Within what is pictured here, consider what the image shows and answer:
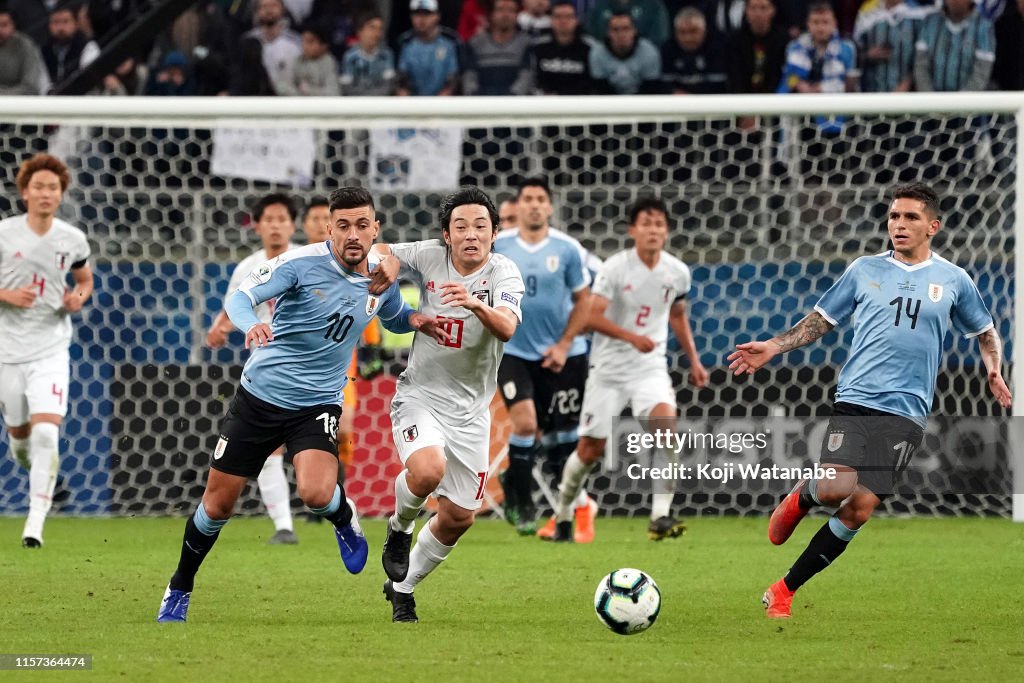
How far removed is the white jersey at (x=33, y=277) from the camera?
1064cm

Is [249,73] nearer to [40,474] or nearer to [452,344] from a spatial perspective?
[40,474]

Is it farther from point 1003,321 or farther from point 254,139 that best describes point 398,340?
point 1003,321

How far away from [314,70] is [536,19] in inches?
88.2

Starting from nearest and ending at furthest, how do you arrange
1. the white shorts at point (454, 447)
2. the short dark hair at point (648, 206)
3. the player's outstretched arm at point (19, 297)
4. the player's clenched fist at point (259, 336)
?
the player's clenched fist at point (259, 336)
the white shorts at point (454, 447)
the player's outstretched arm at point (19, 297)
the short dark hair at point (648, 206)

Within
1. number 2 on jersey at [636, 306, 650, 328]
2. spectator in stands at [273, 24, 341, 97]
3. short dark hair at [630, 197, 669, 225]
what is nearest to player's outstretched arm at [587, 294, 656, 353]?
number 2 on jersey at [636, 306, 650, 328]

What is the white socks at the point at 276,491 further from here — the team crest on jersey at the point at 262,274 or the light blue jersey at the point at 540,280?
the team crest on jersey at the point at 262,274

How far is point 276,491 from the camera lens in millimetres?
10945

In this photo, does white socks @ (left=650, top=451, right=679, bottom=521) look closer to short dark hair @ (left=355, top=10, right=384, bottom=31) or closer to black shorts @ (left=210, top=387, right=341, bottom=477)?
black shorts @ (left=210, top=387, right=341, bottom=477)

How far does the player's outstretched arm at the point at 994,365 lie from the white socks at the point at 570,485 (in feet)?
12.8

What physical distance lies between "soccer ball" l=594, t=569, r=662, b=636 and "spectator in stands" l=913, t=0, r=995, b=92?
862 cm

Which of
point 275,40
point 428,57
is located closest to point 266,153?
point 275,40

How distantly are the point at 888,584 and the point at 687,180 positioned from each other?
6.00 metres

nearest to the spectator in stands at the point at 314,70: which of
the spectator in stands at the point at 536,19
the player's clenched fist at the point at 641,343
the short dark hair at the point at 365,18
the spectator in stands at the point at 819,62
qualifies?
the short dark hair at the point at 365,18

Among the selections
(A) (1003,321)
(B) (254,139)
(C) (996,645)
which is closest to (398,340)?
(B) (254,139)
